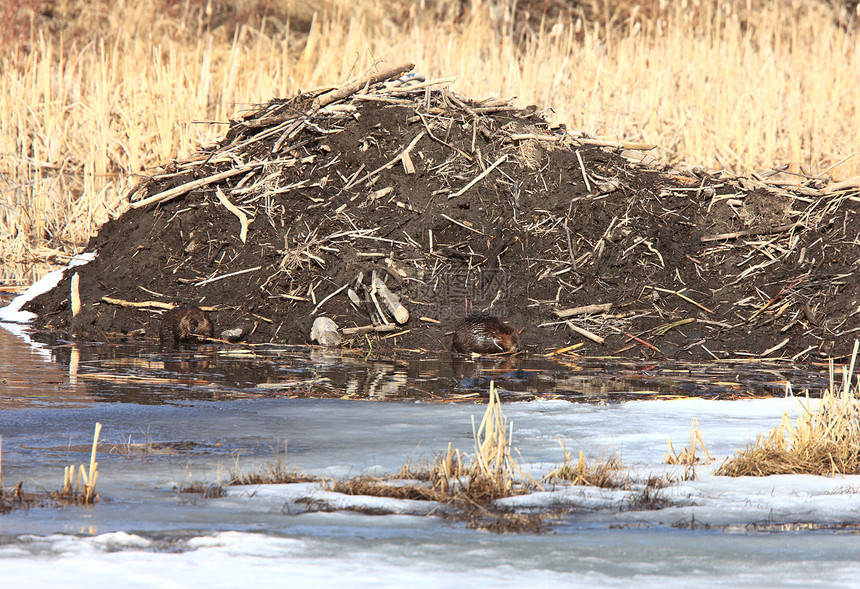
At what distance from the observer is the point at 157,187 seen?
325 inches

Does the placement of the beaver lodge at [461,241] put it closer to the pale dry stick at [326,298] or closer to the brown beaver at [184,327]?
the pale dry stick at [326,298]

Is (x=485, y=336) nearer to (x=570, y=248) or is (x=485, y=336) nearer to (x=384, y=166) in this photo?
(x=570, y=248)

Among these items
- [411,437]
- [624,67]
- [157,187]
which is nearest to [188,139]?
[157,187]

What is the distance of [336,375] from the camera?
5.61 meters

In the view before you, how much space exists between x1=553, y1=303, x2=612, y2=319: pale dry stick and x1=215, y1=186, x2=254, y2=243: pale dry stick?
2568 mm

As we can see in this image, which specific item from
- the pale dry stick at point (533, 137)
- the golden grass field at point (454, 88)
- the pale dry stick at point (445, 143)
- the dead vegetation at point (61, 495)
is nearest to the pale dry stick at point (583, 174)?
the pale dry stick at point (533, 137)

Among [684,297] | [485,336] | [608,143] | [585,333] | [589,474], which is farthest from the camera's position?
[608,143]

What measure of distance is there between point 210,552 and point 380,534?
1.71ft

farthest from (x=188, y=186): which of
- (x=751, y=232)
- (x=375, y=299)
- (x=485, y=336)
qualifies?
(x=751, y=232)

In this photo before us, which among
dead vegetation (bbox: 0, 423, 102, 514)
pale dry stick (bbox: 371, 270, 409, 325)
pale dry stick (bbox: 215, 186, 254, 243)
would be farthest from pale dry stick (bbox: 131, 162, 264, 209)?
dead vegetation (bbox: 0, 423, 102, 514)

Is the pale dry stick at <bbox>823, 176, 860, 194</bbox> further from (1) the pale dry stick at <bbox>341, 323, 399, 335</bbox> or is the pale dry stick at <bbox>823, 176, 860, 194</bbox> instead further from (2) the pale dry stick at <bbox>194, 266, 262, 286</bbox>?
(2) the pale dry stick at <bbox>194, 266, 262, 286</bbox>

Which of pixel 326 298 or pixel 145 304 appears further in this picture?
pixel 145 304

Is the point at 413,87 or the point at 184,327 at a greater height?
the point at 413,87

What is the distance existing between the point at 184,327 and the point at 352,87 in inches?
112
